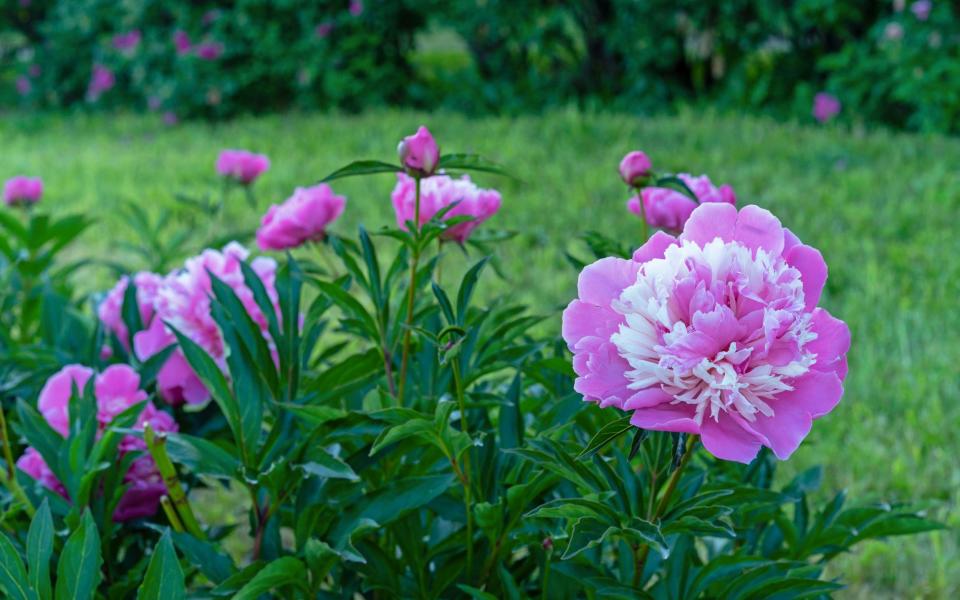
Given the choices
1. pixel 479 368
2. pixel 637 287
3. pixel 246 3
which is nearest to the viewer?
pixel 637 287

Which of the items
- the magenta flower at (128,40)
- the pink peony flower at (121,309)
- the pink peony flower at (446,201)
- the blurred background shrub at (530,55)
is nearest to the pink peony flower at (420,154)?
the pink peony flower at (446,201)

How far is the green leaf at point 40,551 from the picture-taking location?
0.94m

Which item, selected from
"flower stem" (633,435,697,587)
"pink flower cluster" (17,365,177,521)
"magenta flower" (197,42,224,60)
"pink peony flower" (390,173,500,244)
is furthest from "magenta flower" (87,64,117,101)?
"flower stem" (633,435,697,587)

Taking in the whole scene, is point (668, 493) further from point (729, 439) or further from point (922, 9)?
point (922, 9)

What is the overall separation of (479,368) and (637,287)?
Answer: 445 mm

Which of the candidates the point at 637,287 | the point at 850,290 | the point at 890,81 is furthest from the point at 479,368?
the point at 890,81

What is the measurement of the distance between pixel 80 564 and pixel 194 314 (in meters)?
0.42

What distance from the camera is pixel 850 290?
3264 millimetres

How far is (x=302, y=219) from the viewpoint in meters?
1.41

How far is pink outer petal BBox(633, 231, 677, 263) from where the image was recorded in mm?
828

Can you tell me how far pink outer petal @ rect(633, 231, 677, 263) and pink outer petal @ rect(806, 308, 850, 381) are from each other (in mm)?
120

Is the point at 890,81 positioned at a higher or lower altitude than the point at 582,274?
lower

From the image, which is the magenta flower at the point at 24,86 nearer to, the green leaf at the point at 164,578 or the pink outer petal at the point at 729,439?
the green leaf at the point at 164,578

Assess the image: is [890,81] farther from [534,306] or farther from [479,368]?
[479,368]
